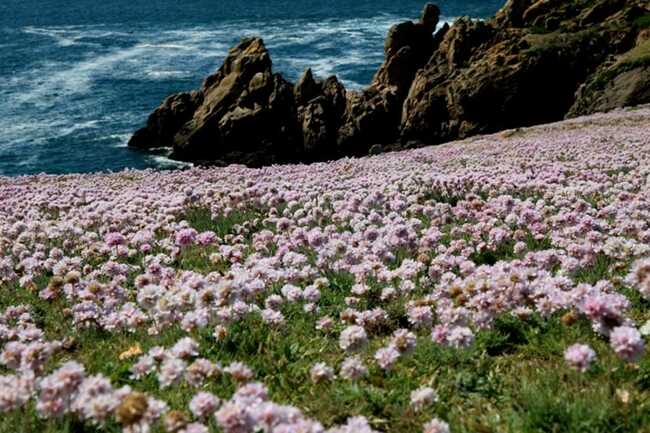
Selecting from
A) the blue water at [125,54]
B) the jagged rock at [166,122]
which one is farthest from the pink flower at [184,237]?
the jagged rock at [166,122]

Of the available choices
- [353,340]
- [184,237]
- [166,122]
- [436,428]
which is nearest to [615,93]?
[166,122]

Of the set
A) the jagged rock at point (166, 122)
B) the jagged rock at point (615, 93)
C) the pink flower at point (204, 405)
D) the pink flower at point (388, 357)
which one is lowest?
the jagged rock at point (166, 122)

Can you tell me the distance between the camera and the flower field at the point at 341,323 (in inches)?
165

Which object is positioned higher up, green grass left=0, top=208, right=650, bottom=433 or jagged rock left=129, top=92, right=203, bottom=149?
green grass left=0, top=208, right=650, bottom=433

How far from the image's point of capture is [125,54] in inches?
3438

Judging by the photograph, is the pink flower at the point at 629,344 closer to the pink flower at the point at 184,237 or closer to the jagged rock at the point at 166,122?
the pink flower at the point at 184,237

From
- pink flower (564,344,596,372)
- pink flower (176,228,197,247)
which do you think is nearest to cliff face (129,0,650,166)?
pink flower (176,228,197,247)

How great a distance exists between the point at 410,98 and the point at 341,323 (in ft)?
150

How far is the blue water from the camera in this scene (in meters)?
52.4

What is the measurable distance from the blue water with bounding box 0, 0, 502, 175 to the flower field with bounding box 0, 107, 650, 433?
39.6m

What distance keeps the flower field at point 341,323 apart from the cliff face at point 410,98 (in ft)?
122

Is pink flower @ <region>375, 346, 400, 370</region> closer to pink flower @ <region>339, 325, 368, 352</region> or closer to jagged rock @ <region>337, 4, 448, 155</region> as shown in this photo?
pink flower @ <region>339, 325, 368, 352</region>

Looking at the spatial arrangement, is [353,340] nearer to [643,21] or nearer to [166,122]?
[166,122]

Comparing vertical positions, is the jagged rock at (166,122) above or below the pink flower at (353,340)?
below
